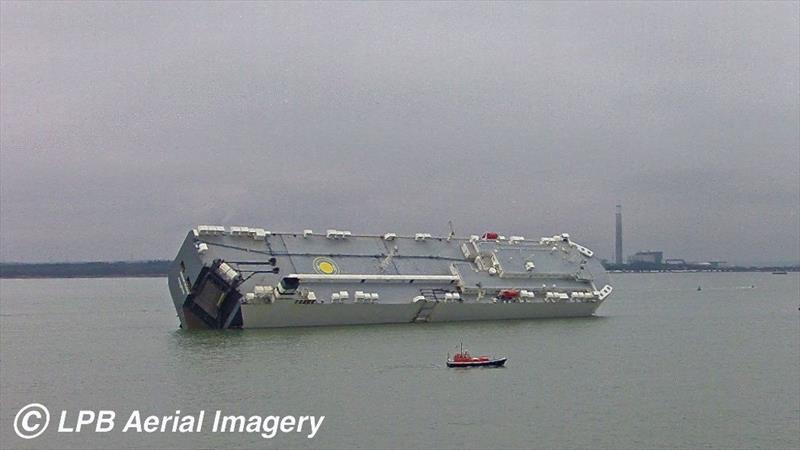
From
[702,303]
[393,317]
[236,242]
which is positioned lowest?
[702,303]

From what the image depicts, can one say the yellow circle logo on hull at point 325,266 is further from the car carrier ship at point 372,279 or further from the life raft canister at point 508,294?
the life raft canister at point 508,294

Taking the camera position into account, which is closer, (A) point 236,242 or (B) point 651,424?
(B) point 651,424

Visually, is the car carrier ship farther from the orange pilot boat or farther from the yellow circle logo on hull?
the orange pilot boat

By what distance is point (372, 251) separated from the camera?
49.9m

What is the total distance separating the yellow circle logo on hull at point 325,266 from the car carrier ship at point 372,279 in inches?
2.2

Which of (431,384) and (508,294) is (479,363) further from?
(508,294)

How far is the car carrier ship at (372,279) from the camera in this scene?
1722 inches

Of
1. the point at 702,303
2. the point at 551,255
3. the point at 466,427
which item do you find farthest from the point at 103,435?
the point at 702,303

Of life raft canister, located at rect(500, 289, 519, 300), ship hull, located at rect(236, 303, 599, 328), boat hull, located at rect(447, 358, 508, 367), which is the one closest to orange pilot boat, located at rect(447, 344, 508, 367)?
boat hull, located at rect(447, 358, 508, 367)

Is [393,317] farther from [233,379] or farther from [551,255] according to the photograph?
[233,379]

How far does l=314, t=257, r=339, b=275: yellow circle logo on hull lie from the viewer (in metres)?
46.4

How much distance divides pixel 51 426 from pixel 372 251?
26987mm

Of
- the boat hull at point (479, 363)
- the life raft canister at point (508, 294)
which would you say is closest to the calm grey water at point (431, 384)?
the boat hull at point (479, 363)

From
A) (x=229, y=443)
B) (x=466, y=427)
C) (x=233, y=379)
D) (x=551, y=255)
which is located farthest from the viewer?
(x=551, y=255)
